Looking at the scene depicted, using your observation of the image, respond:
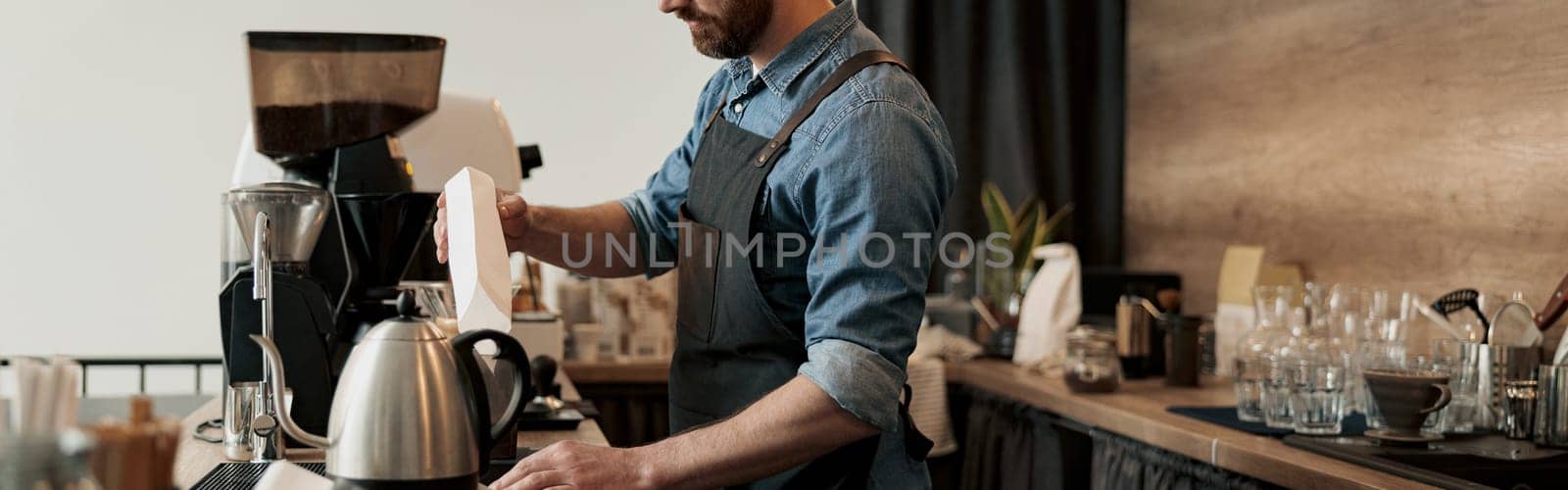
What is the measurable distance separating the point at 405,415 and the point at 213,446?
721 mm

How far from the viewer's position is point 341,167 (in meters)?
2.12

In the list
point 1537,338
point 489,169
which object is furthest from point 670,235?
point 1537,338

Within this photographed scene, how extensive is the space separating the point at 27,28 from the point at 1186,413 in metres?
3.02

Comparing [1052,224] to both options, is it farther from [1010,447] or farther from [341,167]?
[341,167]

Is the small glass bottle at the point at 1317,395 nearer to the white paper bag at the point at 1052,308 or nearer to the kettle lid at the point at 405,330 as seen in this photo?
the white paper bag at the point at 1052,308

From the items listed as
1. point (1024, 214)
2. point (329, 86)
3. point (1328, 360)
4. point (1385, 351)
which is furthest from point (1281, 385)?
point (1024, 214)

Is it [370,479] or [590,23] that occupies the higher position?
[590,23]

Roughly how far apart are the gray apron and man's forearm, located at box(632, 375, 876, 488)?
15 centimetres

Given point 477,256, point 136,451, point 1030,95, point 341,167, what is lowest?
point 136,451

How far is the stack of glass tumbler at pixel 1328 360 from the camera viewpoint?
2320 millimetres

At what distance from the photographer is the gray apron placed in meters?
1.69

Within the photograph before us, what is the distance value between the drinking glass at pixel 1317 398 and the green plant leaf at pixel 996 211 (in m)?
1.64

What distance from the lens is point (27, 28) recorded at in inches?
144

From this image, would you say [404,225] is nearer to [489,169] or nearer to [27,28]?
[489,169]
